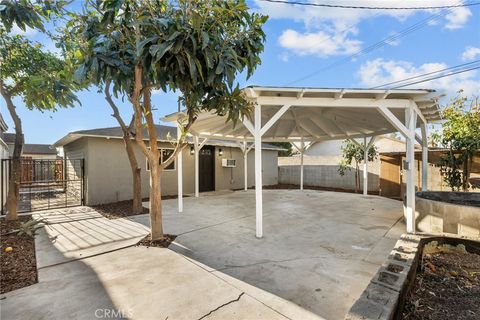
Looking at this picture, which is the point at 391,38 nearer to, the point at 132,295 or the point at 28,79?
the point at 28,79

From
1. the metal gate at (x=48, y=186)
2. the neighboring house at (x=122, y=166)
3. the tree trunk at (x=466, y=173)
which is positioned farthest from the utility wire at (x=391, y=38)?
the metal gate at (x=48, y=186)

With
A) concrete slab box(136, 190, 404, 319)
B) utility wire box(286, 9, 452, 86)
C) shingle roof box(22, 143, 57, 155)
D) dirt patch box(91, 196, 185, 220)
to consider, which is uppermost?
utility wire box(286, 9, 452, 86)

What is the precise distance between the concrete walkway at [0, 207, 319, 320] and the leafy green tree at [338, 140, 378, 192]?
9599mm

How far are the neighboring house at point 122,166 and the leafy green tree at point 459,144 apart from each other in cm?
754

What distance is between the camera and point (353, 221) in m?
5.53

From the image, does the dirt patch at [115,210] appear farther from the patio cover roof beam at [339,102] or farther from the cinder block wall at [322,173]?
the cinder block wall at [322,173]

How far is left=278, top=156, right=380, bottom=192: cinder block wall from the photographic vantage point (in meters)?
10.8

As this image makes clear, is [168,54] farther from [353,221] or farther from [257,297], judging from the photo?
[353,221]

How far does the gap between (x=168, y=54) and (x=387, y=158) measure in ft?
31.2

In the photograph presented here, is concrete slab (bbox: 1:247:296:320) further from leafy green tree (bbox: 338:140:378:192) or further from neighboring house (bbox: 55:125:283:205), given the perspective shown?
leafy green tree (bbox: 338:140:378:192)

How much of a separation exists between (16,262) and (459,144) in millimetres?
9375

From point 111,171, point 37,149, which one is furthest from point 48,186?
point 37,149

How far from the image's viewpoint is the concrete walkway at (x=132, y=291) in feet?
6.89

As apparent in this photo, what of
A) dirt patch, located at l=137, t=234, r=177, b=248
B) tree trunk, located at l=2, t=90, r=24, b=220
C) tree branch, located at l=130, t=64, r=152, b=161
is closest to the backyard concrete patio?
dirt patch, located at l=137, t=234, r=177, b=248
